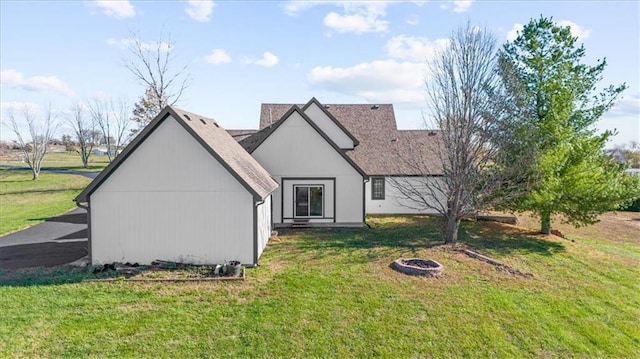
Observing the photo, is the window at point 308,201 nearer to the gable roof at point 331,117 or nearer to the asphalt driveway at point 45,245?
the gable roof at point 331,117

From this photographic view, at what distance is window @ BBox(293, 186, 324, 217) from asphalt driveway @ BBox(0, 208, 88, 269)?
29.6 feet

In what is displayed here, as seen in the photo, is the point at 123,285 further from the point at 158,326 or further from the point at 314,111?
the point at 314,111

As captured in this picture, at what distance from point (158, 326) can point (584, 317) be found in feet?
31.4

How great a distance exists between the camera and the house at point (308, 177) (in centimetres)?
1795

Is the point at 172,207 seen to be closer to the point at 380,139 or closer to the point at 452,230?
the point at 452,230

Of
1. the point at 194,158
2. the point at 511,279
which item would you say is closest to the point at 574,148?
the point at 511,279

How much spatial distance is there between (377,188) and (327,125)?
189 inches

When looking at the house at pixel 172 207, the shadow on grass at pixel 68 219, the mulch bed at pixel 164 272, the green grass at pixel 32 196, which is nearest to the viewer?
the mulch bed at pixel 164 272

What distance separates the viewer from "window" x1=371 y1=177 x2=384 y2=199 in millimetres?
21878

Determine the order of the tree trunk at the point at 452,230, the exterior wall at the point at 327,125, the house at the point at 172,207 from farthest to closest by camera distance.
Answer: the exterior wall at the point at 327,125
the tree trunk at the point at 452,230
the house at the point at 172,207

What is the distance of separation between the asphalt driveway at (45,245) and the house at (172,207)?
2269 mm

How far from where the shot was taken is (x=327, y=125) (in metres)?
22.0

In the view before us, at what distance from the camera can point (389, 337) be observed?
7398 millimetres

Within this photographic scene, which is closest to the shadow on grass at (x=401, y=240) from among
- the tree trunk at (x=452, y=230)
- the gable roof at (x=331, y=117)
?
the tree trunk at (x=452, y=230)
